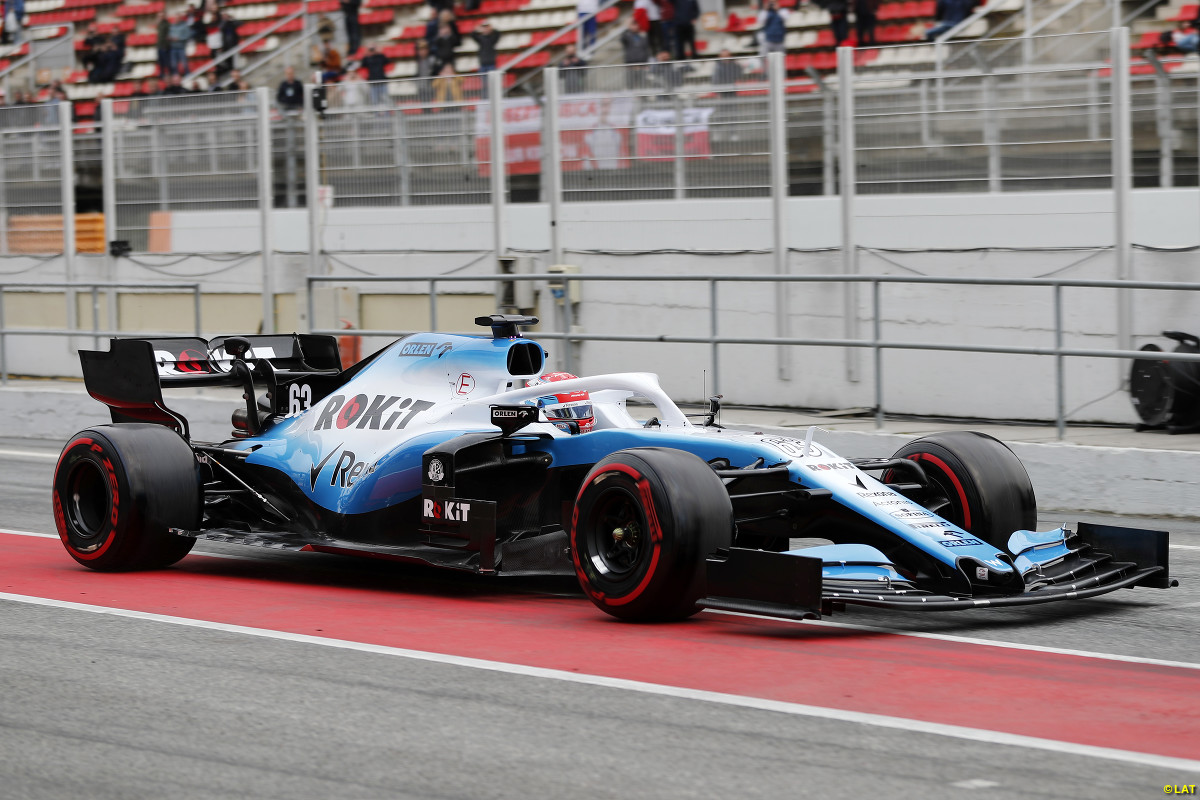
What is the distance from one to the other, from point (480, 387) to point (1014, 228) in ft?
A: 23.7

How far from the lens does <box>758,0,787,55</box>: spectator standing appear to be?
63.4 feet

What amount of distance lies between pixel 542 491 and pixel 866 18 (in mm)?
12664

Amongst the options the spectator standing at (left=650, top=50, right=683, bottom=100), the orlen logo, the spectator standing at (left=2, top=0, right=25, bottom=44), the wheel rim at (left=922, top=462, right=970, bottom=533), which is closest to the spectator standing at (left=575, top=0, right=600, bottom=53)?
the spectator standing at (left=650, top=50, right=683, bottom=100)

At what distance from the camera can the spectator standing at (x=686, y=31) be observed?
1966cm

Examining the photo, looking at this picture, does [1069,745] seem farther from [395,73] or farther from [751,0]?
[395,73]

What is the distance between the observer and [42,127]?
1903 cm

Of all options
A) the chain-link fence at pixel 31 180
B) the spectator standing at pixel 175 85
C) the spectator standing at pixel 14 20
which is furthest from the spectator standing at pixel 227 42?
the chain-link fence at pixel 31 180

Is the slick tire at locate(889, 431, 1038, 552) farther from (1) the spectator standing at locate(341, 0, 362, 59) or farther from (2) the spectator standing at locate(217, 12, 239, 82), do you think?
(2) the spectator standing at locate(217, 12, 239, 82)

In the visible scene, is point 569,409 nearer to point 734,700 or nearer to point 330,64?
point 734,700

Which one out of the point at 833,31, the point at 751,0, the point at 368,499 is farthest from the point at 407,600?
the point at 751,0

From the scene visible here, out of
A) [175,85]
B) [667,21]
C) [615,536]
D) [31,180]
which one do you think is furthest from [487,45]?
[615,536]

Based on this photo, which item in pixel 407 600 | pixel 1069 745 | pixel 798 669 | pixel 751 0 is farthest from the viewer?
pixel 751 0

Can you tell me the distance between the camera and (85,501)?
840 centimetres

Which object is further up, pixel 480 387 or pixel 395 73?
pixel 395 73
